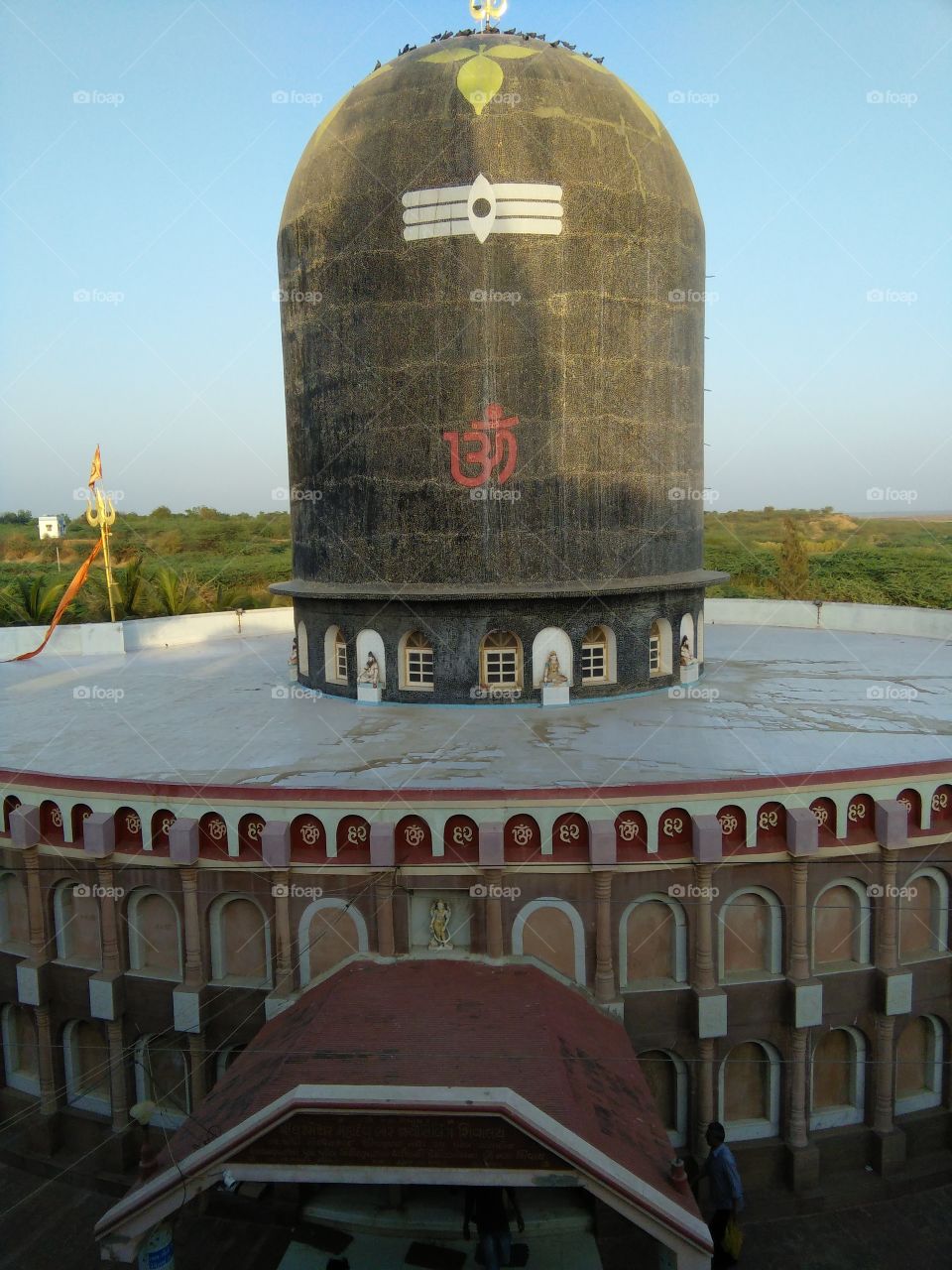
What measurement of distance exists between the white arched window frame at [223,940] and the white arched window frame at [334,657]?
307 inches

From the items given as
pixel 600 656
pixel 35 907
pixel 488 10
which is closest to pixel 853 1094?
pixel 600 656

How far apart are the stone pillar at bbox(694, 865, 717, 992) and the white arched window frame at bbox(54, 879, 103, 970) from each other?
9.04 metres

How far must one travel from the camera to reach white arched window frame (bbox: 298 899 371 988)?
526 inches

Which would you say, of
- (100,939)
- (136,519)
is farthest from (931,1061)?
(136,519)

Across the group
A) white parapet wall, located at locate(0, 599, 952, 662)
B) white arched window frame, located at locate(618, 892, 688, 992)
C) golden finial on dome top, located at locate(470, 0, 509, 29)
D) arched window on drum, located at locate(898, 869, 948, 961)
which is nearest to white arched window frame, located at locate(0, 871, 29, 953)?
white arched window frame, located at locate(618, 892, 688, 992)

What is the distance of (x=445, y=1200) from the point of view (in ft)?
38.9

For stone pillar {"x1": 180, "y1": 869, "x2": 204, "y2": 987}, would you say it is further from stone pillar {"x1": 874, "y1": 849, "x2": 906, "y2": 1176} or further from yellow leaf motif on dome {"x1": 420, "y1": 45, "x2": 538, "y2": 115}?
yellow leaf motif on dome {"x1": 420, "y1": 45, "x2": 538, "y2": 115}

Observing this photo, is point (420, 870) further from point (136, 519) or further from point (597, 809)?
point (136, 519)

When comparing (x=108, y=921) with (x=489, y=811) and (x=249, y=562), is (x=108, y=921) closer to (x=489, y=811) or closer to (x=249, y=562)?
(x=489, y=811)

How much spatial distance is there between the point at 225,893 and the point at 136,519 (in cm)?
11435

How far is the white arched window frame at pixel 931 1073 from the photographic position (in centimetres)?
1462

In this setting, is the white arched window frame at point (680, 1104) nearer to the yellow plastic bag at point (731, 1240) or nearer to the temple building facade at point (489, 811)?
the temple building facade at point (489, 811)

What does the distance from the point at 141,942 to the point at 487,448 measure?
1111cm

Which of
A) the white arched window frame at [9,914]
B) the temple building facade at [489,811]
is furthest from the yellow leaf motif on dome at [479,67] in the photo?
the white arched window frame at [9,914]
